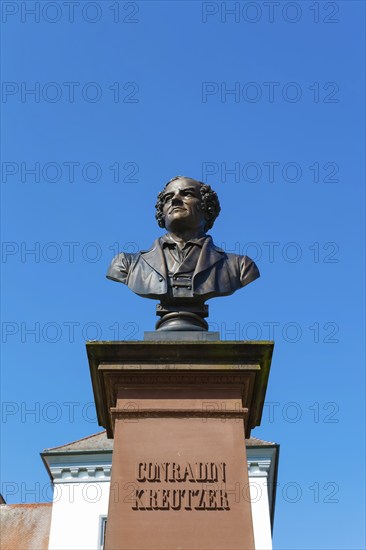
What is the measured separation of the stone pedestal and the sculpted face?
6.52ft

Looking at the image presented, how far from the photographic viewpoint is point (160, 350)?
6582mm

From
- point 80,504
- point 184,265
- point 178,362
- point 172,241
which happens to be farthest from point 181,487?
point 80,504

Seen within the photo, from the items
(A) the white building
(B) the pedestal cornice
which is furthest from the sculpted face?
(A) the white building

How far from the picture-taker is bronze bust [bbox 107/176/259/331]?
7461 millimetres

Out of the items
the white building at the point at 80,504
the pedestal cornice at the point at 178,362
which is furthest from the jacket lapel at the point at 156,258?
the white building at the point at 80,504

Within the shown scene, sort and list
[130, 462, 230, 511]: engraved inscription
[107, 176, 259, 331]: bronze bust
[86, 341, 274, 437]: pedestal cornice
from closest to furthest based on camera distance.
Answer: [130, 462, 230, 511]: engraved inscription, [86, 341, 274, 437]: pedestal cornice, [107, 176, 259, 331]: bronze bust

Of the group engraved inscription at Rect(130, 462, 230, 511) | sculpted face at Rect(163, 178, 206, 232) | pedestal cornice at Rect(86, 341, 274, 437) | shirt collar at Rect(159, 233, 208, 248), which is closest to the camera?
engraved inscription at Rect(130, 462, 230, 511)

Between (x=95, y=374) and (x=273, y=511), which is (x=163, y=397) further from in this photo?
(x=273, y=511)

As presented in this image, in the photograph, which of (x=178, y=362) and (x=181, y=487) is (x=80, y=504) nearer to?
(x=178, y=362)

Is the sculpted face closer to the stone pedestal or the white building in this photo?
the stone pedestal

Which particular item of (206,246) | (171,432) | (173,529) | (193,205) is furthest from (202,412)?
(193,205)

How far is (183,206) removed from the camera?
8164mm

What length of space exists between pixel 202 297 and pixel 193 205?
130 cm

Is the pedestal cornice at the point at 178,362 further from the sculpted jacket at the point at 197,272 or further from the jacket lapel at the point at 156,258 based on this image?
the jacket lapel at the point at 156,258
